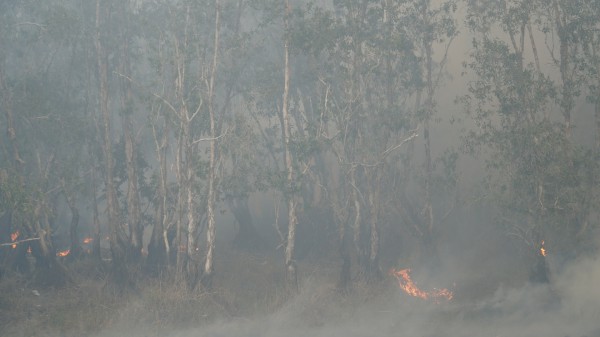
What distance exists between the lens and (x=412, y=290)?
26578mm

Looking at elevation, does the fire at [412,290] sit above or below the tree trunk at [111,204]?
below

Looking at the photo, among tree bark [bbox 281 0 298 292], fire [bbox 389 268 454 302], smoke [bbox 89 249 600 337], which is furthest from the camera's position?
tree bark [bbox 281 0 298 292]

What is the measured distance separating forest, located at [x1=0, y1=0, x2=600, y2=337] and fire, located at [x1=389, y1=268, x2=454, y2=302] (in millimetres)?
106

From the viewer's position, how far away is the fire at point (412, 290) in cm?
2562

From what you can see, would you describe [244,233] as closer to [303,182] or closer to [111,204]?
[303,182]

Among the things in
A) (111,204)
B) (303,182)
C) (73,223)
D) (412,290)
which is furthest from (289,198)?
(73,223)

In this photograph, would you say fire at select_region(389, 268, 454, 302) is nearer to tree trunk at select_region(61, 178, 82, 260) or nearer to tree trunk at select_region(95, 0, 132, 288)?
tree trunk at select_region(95, 0, 132, 288)

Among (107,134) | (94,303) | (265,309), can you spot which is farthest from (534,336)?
(107,134)

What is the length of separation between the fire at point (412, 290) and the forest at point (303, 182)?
11cm

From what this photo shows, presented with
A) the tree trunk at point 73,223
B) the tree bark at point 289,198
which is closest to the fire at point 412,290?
the tree bark at point 289,198

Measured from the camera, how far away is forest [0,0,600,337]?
22641mm

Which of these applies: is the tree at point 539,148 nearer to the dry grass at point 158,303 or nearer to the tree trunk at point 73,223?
the dry grass at point 158,303

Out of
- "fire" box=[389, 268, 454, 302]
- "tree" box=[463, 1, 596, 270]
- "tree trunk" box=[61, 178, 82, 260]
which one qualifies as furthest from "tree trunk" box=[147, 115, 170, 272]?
"tree" box=[463, 1, 596, 270]

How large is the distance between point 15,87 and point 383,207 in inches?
711
